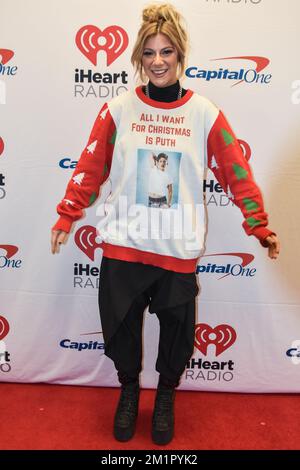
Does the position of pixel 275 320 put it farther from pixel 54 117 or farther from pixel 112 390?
pixel 54 117

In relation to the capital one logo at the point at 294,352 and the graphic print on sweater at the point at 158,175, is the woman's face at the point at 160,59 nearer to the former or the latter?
the graphic print on sweater at the point at 158,175

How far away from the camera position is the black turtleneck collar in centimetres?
128

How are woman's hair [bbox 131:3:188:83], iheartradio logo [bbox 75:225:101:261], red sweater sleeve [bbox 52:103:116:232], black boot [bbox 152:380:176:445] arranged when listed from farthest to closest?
iheartradio logo [bbox 75:225:101:261]
black boot [bbox 152:380:176:445]
red sweater sleeve [bbox 52:103:116:232]
woman's hair [bbox 131:3:188:83]

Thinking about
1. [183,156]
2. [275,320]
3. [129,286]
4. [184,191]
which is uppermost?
[183,156]

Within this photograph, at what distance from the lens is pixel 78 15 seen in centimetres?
150

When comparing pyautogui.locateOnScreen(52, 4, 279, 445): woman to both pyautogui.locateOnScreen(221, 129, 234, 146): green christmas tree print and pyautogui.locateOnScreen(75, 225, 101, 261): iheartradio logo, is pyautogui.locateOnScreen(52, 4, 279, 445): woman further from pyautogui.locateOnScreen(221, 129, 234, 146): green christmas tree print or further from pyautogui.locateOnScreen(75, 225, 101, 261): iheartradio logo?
pyautogui.locateOnScreen(75, 225, 101, 261): iheartradio logo

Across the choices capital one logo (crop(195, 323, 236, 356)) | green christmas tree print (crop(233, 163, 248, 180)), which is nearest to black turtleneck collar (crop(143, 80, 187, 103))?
green christmas tree print (crop(233, 163, 248, 180))

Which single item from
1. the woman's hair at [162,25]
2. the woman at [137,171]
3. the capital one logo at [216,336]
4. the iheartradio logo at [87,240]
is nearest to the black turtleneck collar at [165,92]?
the woman at [137,171]

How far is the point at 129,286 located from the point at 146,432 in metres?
0.58

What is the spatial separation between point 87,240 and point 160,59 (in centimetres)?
77

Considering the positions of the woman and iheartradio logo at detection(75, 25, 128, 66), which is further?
iheartradio logo at detection(75, 25, 128, 66)

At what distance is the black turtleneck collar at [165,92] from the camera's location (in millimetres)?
1276

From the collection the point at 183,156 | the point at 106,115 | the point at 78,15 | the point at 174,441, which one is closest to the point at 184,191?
the point at 183,156

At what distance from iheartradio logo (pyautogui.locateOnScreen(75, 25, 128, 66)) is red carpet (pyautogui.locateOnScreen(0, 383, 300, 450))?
1333 mm
